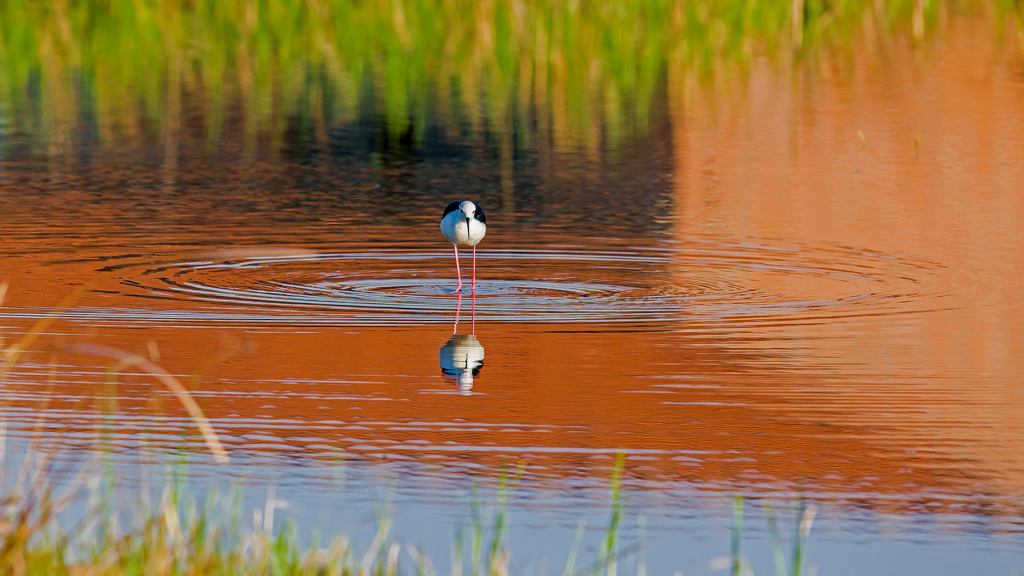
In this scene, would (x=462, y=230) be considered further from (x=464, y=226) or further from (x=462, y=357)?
(x=462, y=357)

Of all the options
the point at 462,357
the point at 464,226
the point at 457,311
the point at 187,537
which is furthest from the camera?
the point at 464,226

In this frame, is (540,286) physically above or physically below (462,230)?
below

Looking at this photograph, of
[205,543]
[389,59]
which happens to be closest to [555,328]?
[205,543]

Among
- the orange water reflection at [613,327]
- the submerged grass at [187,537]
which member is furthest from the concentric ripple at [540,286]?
the submerged grass at [187,537]

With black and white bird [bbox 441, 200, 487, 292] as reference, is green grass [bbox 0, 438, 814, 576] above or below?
below

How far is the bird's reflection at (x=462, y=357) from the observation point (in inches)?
295

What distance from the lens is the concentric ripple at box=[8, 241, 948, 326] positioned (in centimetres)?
888

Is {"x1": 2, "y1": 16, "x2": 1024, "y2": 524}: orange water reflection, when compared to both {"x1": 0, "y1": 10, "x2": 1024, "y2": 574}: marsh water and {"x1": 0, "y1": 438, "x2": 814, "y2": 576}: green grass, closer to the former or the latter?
{"x1": 0, "y1": 10, "x2": 1024, "y2": 574}: marsh water

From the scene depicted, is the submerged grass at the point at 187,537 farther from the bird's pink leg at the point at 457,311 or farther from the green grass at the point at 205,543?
the bird's pink leg at the point at 457,311

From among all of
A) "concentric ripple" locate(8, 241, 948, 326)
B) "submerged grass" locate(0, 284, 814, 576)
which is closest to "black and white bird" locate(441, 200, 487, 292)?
"concentric ripple" locate(8, 241, 948, 326)

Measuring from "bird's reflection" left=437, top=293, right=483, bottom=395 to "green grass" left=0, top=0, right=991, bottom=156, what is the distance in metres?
7.89

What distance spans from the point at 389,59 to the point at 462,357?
16.0 m

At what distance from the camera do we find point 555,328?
8.57m

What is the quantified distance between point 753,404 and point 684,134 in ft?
33.9
